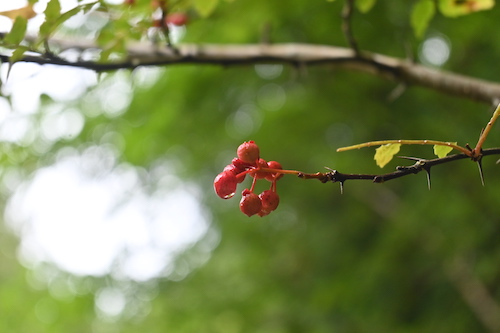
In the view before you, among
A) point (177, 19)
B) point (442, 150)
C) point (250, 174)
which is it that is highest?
point (442, 150)

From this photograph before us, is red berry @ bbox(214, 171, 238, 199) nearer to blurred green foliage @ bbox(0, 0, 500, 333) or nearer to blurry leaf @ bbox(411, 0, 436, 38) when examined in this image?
blurry leaf @ bbox(411, 0, 436, 38)

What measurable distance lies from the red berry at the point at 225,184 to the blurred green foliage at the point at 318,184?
3.22 feet

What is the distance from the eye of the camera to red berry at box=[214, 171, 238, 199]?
26.5 inches

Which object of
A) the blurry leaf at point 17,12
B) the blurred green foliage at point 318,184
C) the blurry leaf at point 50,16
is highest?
the blurry leaf at point 50,16

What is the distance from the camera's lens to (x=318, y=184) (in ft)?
9.41

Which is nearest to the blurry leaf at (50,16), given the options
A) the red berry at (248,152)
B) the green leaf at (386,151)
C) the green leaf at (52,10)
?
the green leaf at (52,10)

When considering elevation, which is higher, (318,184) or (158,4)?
(158,4)

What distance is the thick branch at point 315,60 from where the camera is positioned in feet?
3.84

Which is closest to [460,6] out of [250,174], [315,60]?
[315,60]

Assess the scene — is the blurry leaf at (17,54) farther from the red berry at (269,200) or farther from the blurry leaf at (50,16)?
the red berry at (269,200)

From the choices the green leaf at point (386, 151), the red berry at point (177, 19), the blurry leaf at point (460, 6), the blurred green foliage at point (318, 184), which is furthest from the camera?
the blurred green foliage at point (318, 184)

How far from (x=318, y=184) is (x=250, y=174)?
2.24m

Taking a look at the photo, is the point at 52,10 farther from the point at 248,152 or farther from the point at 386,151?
the point at 386,151

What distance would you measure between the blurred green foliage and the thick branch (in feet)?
0.75
